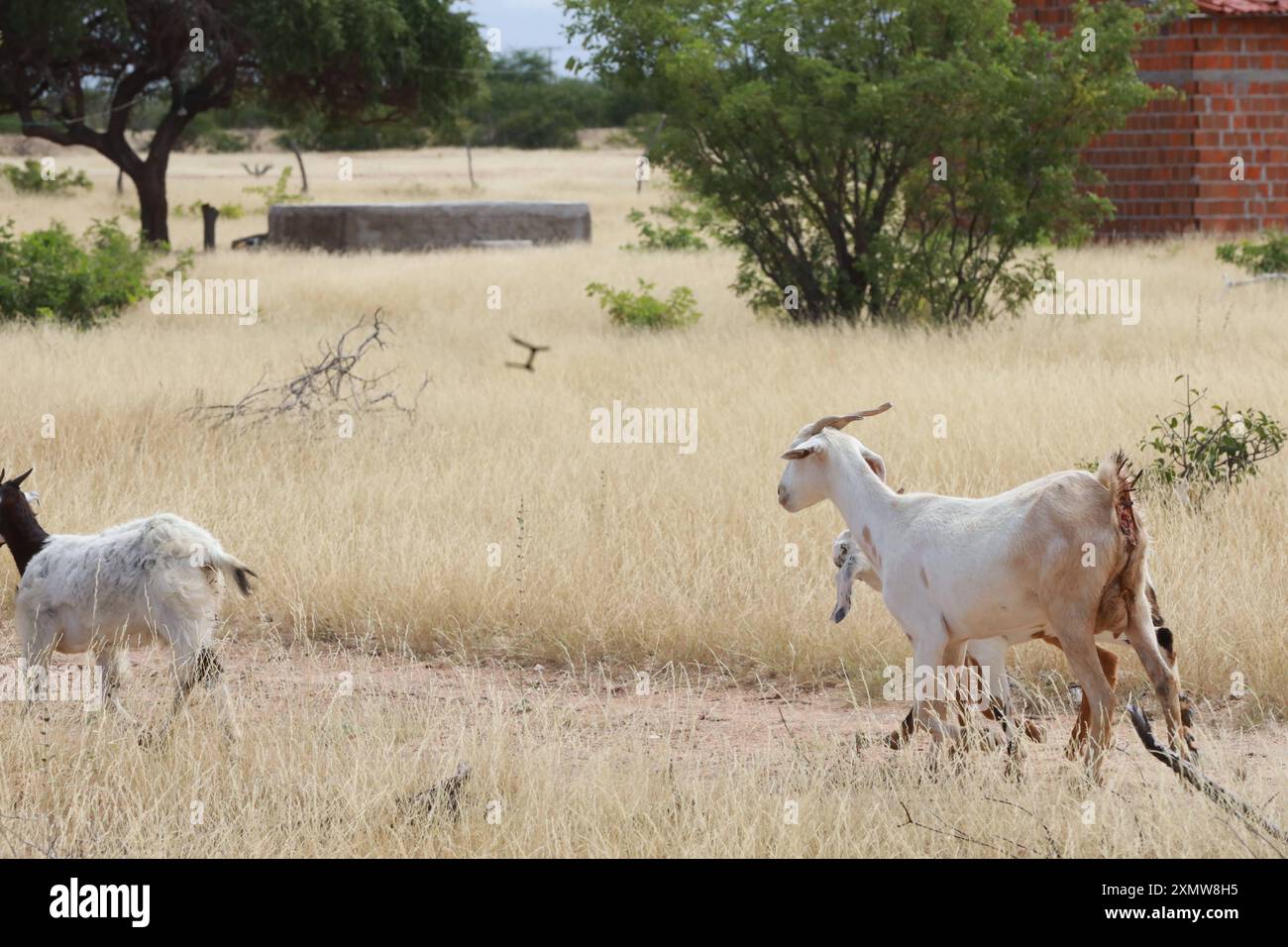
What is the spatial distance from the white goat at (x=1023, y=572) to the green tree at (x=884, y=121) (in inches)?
378

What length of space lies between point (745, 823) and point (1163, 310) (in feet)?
38.1

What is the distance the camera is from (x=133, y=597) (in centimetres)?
510

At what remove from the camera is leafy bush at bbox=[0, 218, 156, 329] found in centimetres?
1507

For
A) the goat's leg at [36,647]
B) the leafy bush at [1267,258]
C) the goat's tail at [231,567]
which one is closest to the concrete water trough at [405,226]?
the leafy bush at [1267,258]

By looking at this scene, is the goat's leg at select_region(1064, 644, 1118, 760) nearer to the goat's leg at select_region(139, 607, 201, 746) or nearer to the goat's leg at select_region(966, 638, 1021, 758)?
the goat's leg at select_region(966, 638, 1021, 758)

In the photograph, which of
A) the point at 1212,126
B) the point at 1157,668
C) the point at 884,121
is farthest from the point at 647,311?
the point at 1212,126

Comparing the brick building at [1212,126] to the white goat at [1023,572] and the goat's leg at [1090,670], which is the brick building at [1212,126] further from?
the goat's leg at [1090,670]

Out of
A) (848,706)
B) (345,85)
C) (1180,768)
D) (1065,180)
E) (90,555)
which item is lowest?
(848,706)

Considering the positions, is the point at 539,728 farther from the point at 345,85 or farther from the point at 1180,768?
the point at 345,85

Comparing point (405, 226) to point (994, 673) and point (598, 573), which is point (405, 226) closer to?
point (598, 573)

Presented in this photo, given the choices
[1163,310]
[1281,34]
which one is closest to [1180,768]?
[1163,310]

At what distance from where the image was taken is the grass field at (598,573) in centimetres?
436
